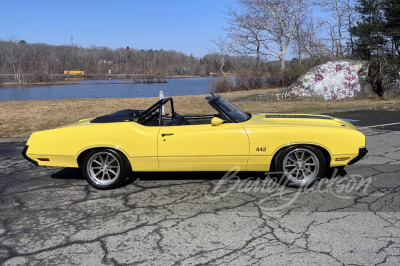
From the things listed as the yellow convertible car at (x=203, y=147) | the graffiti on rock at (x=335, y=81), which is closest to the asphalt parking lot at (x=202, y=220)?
the yellow convertible car at (x=203, y=147)

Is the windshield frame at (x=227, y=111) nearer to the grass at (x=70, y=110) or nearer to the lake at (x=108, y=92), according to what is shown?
the grass at (x=70, y=110)

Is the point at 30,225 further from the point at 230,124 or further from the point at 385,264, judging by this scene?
the point at 385,264

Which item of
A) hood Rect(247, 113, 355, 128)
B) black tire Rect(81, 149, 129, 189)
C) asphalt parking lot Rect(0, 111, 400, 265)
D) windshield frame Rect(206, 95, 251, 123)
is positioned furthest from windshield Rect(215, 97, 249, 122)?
black tire Rect(81, 149, 129, 189)

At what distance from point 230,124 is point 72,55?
14936 centimetres

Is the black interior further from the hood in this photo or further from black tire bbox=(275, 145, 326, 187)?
black tire bbox=(275, 145, 326, 187)

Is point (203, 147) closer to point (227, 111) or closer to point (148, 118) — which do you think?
point (227, 111)

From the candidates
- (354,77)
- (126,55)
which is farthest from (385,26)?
(126,55)

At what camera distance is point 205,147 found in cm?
448

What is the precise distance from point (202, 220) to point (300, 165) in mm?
1668

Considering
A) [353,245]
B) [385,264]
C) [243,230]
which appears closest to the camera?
[385,264]

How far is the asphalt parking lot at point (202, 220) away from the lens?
114 inches

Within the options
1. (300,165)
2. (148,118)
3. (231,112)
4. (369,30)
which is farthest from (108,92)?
(300,165)

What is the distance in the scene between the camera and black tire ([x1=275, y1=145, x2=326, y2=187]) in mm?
4457

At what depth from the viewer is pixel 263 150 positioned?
175 inches
